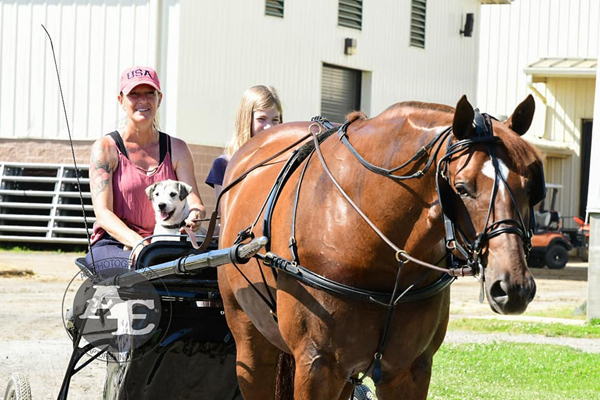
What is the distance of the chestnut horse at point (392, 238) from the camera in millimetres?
3350

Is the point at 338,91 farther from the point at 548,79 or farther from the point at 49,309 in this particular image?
the point at 49,309

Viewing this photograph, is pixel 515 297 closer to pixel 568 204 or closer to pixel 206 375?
pixel 206 375

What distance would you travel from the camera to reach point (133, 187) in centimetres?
567

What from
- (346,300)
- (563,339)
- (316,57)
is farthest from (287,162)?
(316,57)

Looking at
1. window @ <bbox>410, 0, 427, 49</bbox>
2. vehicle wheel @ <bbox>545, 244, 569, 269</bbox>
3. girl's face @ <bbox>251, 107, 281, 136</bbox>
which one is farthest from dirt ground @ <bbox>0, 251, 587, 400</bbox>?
window @ <bbox>410, 0, 427, 49</bbox>

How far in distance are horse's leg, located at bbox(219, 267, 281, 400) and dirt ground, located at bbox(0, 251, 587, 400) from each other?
2.73 m

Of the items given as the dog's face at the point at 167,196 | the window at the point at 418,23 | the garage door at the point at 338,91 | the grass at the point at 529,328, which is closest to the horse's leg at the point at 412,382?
the dog's face at the point at 167,196

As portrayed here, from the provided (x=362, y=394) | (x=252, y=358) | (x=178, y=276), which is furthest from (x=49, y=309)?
(x=252, y=358)

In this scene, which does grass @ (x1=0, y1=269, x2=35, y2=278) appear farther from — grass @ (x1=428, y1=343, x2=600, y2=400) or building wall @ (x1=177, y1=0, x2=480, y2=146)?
grass @ (x1=428, y1=343, x2=600, y2=400)

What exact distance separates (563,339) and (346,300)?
25.9ft

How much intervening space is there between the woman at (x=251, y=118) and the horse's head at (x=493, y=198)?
2.57 m

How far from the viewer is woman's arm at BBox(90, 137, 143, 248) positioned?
5.37 meters

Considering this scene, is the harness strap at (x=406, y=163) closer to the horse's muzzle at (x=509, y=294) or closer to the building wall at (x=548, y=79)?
the horse's muzzle at (x=509, y=294)

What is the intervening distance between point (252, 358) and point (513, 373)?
4.28 metres
